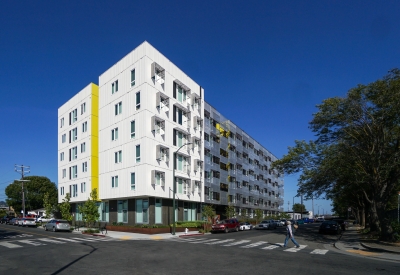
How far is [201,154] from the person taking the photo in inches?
2079

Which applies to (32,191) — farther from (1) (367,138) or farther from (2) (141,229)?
(1) (367,138)

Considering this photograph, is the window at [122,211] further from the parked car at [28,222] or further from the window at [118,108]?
the parked car at [28,222]

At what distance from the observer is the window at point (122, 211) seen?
43.0 metres

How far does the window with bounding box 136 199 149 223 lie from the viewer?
40438 mm

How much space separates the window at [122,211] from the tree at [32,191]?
190 feet

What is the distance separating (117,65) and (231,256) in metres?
32.9

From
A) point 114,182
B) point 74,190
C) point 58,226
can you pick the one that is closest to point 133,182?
point 114,182

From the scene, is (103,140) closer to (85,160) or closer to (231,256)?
(85,160)

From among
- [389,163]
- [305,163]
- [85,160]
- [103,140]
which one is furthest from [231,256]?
[85,160]

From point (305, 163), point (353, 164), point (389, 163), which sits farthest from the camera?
point (305, 163)

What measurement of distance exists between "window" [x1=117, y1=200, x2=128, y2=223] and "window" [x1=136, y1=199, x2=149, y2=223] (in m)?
2.15

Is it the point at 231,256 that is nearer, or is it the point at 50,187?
the point at 231,256

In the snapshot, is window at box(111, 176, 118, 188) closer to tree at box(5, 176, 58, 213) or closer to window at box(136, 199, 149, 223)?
window at box(136, 199, 149, 223)

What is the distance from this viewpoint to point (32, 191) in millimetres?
96250
